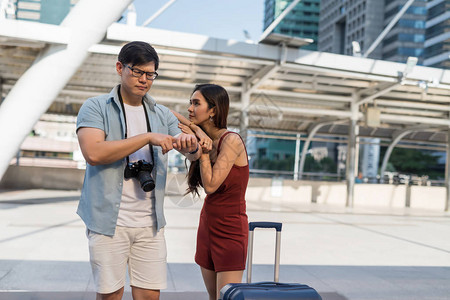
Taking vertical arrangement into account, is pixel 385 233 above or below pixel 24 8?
below

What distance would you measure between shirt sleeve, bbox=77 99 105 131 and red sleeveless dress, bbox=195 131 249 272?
704 mm

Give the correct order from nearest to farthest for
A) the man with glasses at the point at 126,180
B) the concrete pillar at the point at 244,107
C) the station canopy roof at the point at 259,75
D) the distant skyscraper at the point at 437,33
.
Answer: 1. the man with glasses at the point at 126,180
2. the station canopy roof at the point at 259,75
3. the concrete pillar at the point at 244,107
4. the distant skyscraper at the point at 437,33

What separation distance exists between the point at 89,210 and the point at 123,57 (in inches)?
28.9

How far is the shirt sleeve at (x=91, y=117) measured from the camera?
237cm

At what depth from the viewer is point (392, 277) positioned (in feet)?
21.1

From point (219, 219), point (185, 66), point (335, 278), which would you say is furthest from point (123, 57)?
point (185, 66)

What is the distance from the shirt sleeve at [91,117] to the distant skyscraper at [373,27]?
8406cm

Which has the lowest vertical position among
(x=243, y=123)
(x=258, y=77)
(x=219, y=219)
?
(x=219, y=219)

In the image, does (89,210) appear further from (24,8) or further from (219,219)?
(24,8)

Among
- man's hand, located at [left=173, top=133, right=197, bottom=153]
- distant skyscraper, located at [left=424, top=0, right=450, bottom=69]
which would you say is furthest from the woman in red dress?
distant skyscraper, located at [left=424, top=0, right=450, bottom=69]

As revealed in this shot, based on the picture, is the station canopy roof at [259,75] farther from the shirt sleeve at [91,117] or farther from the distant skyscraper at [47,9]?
the shirt sleeve at [91,117]

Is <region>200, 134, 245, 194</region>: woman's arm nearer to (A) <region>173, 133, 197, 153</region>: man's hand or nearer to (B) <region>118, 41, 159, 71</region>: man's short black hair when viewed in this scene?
(A) <region>173, 133, 197, 153</region>: man's hand

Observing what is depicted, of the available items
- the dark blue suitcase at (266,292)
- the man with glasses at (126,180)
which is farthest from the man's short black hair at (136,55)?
the dark blue suitcase at (266,292)

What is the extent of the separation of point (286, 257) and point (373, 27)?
9943 centimetres
